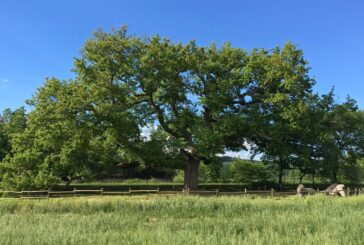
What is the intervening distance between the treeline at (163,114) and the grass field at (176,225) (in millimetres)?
12650

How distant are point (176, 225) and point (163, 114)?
21422 millimetres

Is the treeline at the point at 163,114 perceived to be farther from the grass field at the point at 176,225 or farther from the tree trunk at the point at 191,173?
the grass field at the point at 176,225

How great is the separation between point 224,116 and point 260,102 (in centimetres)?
371

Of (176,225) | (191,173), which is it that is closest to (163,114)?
(191,173)

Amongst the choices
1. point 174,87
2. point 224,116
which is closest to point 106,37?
point 174,87

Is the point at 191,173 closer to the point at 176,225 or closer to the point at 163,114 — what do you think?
the point at 163,114

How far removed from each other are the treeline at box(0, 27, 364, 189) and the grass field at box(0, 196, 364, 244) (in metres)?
12.7

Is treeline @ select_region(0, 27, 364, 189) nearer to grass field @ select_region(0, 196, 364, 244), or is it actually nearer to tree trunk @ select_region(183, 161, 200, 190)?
tree trunk @ select_region(183, 161, 200, 190)

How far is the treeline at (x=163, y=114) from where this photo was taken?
97.8 ft

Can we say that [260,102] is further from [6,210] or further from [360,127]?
[6,210]

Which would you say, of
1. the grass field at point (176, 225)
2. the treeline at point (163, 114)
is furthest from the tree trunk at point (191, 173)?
the grass field at point (176, 225)

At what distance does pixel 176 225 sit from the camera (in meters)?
12.5

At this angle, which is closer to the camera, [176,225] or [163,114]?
[176,225]

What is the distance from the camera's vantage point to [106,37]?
103ft
